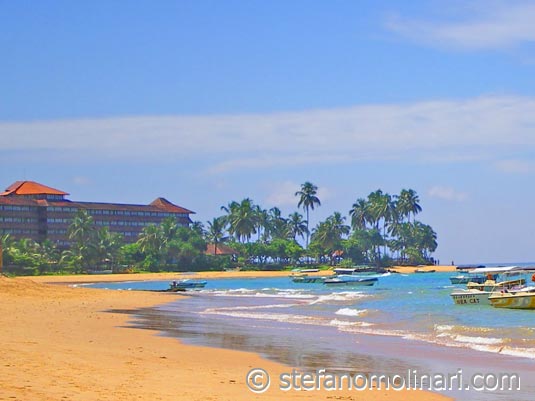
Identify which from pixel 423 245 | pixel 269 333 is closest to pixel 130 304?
pixel 269 333

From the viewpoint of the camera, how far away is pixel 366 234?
184250mm

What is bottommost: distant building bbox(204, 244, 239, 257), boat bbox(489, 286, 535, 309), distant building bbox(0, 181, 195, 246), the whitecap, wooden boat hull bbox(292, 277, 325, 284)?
the whitecap

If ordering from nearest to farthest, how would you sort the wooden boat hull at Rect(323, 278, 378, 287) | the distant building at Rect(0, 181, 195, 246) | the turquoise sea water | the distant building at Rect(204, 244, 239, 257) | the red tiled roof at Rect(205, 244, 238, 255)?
1. the turquoise sea water
2. the wooden boat hull at Rect(323, 278, 378, 287)
3. the distant building at Rect(0, 181, 195, 246)
4. the distant building at Rect(204, 244, 239, 257)
5. the red tiled roof at Rect(205, 244, 238, 255)

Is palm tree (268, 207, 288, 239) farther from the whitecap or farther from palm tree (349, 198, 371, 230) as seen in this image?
the whitecap

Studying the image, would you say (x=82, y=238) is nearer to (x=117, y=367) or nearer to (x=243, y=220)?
(x=243, y=220)

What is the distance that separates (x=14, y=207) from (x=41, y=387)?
14015 cm

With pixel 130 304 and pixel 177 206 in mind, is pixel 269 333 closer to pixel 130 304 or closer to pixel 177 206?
pixel 130 304

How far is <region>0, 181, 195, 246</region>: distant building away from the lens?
147500 millimetres

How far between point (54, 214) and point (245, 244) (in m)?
39.0

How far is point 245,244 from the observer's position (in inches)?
6649

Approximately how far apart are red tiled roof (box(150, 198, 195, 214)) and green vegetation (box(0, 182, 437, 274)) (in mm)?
8679

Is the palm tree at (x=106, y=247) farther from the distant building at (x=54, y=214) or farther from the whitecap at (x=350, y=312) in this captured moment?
the whitecap at (x=350, y=312)

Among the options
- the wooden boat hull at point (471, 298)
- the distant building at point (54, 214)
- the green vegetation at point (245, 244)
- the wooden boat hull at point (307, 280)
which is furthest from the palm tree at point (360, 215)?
the wooden boat hull at point (471, 298)

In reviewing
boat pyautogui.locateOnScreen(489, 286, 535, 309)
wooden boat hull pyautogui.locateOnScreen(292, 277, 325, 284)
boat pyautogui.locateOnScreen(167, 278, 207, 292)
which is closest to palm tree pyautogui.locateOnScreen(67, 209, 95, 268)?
wooden boat hull pyautogui.locateOnScreen(292, 277, 325, 284)
